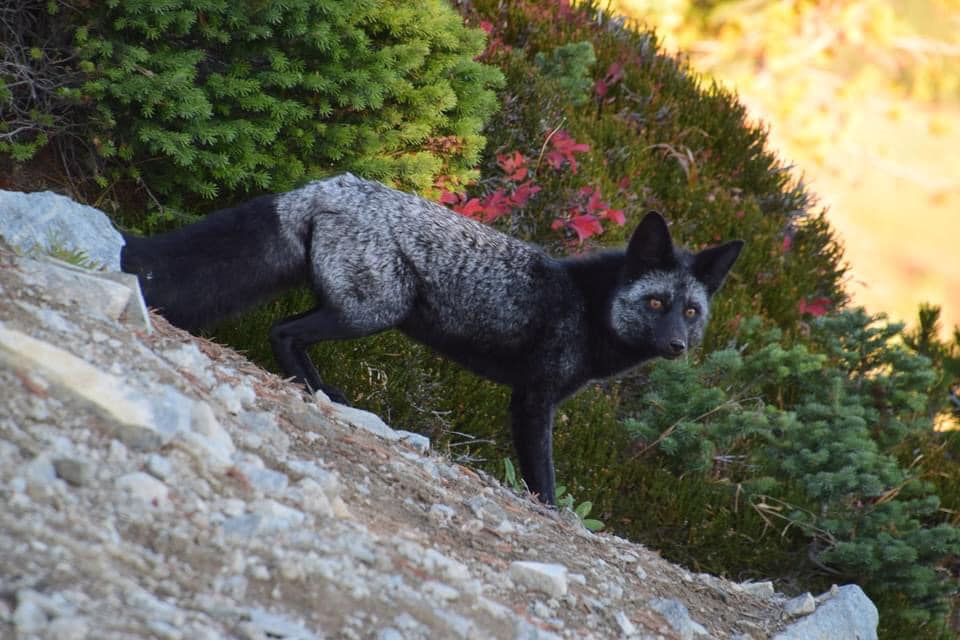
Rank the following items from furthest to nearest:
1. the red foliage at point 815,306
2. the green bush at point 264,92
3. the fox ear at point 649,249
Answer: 1. the red foliage at point 815,306
2. the fox ear at point 649,249
3. the green bush at point 264,92

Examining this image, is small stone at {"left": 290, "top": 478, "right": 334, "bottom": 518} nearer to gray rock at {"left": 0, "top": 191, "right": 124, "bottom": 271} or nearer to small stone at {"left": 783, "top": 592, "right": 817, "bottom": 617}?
gray rock at {"left": 0, "top": 191, "right": 124, "bottom": 271}

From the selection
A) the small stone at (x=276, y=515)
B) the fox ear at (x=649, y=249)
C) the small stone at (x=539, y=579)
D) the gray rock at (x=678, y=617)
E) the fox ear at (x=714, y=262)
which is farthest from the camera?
the fox ear at (x=714, y=262)

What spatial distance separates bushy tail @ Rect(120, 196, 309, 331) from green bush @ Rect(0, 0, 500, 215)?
23.3 inches

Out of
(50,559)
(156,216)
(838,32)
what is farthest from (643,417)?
(838,32)

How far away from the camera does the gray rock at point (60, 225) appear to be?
14.1ft

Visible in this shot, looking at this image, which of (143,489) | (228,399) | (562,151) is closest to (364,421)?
(228,399)

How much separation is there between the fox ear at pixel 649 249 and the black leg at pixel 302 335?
5.23ft

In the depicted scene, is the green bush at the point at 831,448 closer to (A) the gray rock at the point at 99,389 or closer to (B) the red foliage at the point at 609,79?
(B) the red foliage at the point at 609,79

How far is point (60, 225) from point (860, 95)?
15.4 meters

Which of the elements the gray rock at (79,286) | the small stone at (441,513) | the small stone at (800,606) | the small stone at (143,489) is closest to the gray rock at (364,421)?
the small stone at (441,513)

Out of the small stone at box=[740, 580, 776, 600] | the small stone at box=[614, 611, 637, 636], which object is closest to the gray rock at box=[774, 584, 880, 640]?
the small stone at box=[740, 580, 776, 600]

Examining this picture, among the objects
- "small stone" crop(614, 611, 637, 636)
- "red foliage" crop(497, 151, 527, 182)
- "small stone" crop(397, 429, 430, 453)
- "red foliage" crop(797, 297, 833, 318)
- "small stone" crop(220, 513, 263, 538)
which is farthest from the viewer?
"red foliage" crop(797, 297, 833, 318)

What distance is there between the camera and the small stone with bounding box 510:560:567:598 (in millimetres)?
3586

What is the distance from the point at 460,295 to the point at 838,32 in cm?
1412
